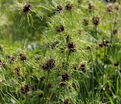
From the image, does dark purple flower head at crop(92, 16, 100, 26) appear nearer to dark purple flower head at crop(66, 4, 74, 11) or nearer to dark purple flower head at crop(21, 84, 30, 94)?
dark purple flower head at crop(66, 4, 74, 11)

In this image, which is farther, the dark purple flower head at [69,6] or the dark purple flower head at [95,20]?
the dark purple flower head at [95,20]

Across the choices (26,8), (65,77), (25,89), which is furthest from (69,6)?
(25,89)

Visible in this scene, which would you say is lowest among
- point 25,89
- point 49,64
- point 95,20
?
point 25,89

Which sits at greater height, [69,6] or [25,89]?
[69,6]

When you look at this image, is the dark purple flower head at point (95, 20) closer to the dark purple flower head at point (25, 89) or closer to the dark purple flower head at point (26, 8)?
the dark purple flower head at point (26, 8)

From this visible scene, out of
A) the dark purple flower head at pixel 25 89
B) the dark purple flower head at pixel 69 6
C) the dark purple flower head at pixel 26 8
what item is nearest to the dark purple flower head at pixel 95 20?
the dark purple flower head at pixel 69 6

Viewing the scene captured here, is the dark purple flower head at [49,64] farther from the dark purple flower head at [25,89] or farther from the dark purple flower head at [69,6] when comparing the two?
the dark purple flower head at [69,6]

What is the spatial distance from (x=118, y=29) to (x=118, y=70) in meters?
0.32

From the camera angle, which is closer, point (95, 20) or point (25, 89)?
point (25, 89)

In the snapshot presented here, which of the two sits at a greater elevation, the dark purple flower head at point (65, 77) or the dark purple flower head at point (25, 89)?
the dark purple flower head at point (65, 77)

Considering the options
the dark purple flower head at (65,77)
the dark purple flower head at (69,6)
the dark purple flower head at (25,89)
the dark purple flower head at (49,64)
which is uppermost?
the dark purple flower head at (69,6)

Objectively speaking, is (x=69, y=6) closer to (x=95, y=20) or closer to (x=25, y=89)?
(x=95, y=20)

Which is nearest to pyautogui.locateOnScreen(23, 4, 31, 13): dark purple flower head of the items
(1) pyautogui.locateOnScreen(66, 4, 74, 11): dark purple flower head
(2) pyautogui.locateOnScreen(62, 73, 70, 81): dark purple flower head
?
(1) pyautogui.locateOnScreen(66, 4, 74, 11): dark purple flower head

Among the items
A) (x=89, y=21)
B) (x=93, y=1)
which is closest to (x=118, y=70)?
(x=89, y=21)
